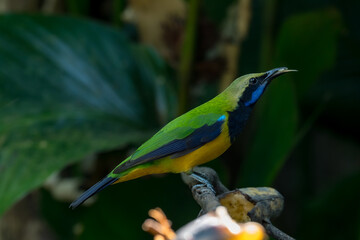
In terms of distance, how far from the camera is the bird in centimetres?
110

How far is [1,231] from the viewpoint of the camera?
2.74 meters

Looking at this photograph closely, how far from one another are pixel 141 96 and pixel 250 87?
1.34 metres

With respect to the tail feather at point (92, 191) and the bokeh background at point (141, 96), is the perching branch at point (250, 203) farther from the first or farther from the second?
the bokeh background at point (141, 96)

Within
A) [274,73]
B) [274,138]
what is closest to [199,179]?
→ [274,73]

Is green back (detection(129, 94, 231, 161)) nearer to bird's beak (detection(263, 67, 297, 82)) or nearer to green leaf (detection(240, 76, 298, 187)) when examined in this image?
bird's beak (detection(263, 67, 297, 82))

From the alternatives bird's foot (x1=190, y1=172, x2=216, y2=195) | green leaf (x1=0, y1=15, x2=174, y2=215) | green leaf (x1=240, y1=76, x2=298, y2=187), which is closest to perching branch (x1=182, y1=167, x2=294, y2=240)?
bird's foot (x1=190, y1=172, x2=216, y2=195)

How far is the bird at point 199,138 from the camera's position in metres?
1.10

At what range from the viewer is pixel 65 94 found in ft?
7.23

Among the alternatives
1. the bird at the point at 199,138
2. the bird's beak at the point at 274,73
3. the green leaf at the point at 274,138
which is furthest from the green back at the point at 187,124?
the green leaf at the point at 274,138

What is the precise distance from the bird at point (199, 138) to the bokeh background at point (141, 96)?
652 millimetres

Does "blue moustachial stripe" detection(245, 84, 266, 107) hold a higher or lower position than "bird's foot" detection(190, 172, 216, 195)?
higher

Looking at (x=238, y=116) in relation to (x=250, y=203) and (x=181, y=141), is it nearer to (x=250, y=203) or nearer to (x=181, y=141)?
(x=181, y=141)

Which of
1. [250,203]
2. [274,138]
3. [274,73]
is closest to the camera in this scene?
[250,203]

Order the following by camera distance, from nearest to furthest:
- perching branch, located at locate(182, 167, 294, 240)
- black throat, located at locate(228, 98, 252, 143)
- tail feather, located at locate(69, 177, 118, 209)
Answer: perching branch, located at locate(182, 167, 294, 240) < tail feather, located at locate(69, 177, 118, 209) < black throat, located at locate(228, 98, 252, 143)
